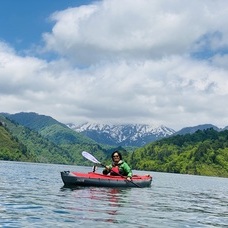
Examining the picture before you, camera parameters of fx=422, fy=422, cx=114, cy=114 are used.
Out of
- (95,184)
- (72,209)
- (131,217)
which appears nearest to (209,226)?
(131,217)

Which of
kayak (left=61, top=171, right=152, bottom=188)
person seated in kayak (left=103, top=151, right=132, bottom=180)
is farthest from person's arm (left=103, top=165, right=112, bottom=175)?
kayak (left=61, top=171, right=152, bottom=188)

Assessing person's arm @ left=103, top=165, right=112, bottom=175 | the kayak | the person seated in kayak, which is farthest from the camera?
the person seated in kayak

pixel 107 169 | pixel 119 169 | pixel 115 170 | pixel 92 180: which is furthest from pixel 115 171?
pixel 92 180

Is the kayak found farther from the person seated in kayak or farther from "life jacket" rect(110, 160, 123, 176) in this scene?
the person seated in kayak

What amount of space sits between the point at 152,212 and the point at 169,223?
416 cm

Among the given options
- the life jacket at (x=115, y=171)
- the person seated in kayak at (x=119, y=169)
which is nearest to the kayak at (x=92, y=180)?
the life jacket at (x=115, y=171)

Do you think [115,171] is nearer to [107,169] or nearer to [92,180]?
[107,169]

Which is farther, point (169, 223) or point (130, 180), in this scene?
point (130, 180)

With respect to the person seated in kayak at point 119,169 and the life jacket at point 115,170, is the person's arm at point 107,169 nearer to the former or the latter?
the person seated in kayak at point 119,169

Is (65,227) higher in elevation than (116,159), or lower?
lower

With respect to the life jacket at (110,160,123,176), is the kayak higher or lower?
lower

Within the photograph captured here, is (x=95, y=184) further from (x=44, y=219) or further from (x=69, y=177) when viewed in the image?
(x=44, y=219)

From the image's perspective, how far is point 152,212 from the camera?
80.9 ft

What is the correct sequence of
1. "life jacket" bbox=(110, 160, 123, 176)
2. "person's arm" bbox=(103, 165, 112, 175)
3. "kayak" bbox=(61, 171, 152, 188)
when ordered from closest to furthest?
"kayak" bbox=(61, 171, 152, 188)
"person's arm" bbox=(103, 165, 112, 175)
"life jacket" bbox=(110, 160, 123, 176)
